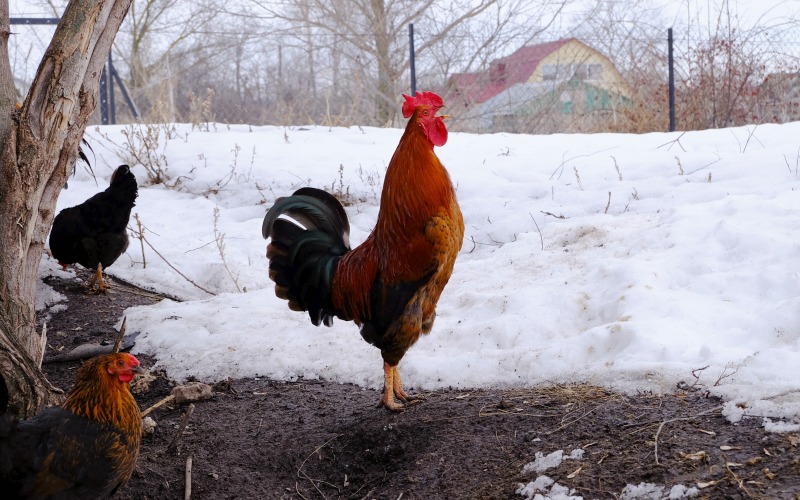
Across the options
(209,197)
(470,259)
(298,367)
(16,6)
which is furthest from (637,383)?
(16,6)

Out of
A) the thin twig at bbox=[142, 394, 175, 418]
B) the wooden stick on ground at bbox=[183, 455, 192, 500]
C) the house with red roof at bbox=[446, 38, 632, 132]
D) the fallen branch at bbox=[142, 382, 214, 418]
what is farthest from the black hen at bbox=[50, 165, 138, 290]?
the house with red roof at bbox=[446, 38, 632, 132]

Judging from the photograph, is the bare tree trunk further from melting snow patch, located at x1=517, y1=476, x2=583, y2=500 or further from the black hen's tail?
melting snow patch, located at x1=517, y1=476, x2=583, y2=500

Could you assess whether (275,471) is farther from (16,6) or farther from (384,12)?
(16,6)

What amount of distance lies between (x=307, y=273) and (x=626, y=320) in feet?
6.20

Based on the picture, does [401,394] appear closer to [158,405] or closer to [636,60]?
[158,405]

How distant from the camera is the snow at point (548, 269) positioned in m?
3.73

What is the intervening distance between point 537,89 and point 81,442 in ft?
39.8

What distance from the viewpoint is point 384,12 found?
46.6 feet

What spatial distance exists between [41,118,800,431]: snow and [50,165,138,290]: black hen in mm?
506

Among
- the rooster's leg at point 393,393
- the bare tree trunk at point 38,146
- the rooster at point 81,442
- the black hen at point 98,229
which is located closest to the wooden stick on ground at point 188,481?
the rooster at point 81,442

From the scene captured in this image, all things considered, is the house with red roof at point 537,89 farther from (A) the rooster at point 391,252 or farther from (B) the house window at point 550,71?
(A) the rooster at point 391,252

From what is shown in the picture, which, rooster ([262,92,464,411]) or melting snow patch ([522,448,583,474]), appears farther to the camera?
rooster ([262,92,464,411])

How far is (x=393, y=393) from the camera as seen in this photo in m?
3.90

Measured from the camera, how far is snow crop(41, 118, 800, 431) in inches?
147
